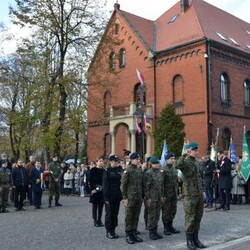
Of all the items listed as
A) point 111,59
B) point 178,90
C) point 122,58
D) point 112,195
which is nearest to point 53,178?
point 112,195

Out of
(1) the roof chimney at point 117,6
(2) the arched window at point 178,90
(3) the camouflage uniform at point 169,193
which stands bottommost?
(3) the camouflage uniform at point 169,193

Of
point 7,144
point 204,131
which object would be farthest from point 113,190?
point 7,144

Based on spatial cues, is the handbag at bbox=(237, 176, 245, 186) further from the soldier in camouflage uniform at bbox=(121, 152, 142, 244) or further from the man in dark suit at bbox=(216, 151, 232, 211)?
the soldier in camouflage uniform at bbox=(121, 152, 142, 244)

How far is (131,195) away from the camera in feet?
27.7

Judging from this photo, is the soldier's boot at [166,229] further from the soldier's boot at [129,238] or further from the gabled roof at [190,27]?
the gabled roof at [190,27]

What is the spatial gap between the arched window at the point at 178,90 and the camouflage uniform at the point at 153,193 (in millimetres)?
21485

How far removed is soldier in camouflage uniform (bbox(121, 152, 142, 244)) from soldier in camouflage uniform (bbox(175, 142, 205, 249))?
45.8 inches

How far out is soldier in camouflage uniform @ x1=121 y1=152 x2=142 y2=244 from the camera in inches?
328

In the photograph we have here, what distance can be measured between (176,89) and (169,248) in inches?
930

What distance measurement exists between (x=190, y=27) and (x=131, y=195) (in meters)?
24.9

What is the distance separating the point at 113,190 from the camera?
29.6ft

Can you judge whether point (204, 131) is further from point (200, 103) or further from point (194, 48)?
point (194, 48)

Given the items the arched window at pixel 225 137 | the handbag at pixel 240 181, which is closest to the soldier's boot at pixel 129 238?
the handbag at pixel 240 181

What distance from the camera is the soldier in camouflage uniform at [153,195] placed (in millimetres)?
8484
